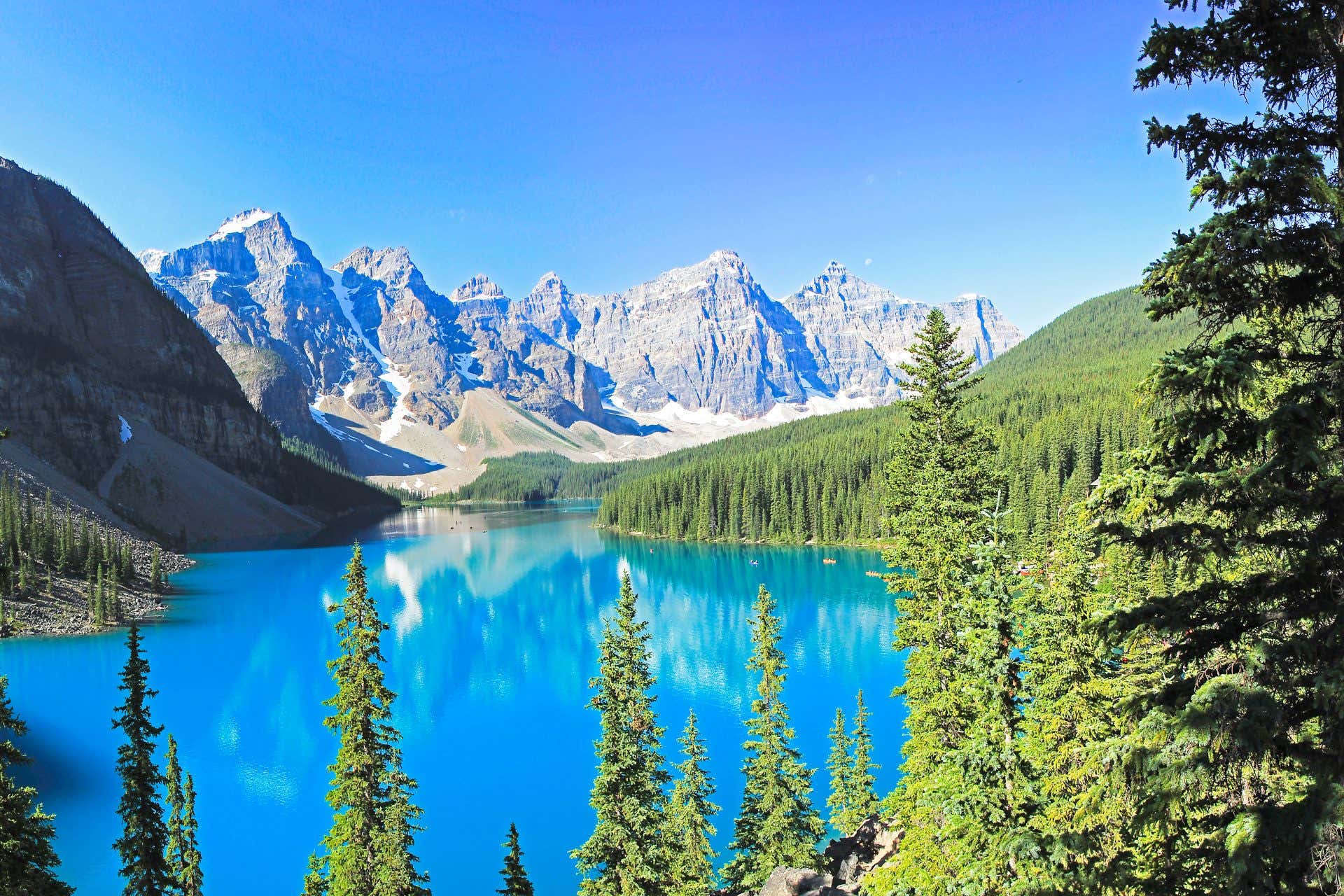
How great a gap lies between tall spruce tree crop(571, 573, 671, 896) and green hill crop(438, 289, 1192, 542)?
73235mm

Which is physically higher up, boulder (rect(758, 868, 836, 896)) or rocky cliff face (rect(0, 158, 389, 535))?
rocky cliff face (rect(0, 158, 389, 535))

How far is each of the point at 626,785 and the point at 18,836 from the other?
1158 cm

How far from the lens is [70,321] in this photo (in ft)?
504

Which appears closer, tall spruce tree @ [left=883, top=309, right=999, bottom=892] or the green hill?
tall spruce tree @ [left=883, top=309, right=999, bottom=892]

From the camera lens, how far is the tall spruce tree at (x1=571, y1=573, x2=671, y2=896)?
17.5 meters

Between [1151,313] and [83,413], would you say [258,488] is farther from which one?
[1151,313]

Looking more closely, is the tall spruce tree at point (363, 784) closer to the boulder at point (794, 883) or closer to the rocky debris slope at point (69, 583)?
the boulder at point (794, 883)

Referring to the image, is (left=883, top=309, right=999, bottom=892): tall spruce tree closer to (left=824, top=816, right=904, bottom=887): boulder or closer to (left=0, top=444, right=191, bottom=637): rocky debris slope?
(left=824, top=816, right=904, bottom=887): boulder

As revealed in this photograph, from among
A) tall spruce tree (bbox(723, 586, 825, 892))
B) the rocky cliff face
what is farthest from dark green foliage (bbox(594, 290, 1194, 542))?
the rocky cliff face

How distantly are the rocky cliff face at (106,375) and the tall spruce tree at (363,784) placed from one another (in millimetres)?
131821

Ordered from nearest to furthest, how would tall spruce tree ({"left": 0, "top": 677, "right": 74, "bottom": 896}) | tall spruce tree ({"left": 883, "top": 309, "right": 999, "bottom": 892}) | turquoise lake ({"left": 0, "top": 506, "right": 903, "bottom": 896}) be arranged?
tall spruce tree ({"left": 883, "top": 309, "right": 999, "bottom": 892})
tall spruce tree ({"left": 0, "top": 677, "right": 74, "bottom": 896})
turquoise lake ({"left": 0, "top": 506, "right": 903, "bottom": 896})

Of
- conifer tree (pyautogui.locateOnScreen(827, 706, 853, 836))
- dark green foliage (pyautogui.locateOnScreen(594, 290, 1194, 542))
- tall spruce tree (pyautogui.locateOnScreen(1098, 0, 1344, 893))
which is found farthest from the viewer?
dark green foliage (pyautogui.locateOnScreen(594, 290, 1194, 542))

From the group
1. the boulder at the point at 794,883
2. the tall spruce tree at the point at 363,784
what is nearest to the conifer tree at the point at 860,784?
the boulder at the point at 794,883

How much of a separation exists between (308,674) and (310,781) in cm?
2254
